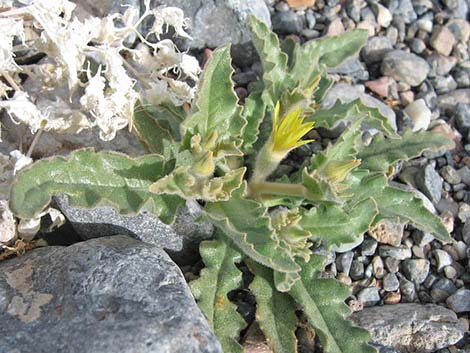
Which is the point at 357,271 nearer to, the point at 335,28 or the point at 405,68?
the point at 405,68

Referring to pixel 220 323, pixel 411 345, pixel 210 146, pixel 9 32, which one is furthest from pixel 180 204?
pixel 411 345

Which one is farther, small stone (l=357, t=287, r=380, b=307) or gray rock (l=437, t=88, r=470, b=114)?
gray rock (l=437, t=88, r=470, b=114)

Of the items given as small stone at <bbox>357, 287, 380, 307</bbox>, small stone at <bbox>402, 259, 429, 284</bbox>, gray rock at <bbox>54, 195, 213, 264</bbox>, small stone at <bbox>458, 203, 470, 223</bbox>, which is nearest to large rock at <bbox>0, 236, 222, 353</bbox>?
gray rock at <bbox>54, 195, 213, 264</bbox>

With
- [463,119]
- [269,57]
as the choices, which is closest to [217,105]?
[269,57]

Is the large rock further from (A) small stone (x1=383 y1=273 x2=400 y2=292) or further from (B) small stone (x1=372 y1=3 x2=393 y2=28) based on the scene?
(B) small stone (x1=372 y1=3 x2=393 y2=28)

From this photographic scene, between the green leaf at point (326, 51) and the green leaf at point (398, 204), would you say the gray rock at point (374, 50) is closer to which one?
the green leaf at point (326, 51)

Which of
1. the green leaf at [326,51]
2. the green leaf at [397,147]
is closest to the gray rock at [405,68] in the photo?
the green leaf at [326,51]

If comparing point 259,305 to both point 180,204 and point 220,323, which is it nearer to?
point 220,323
